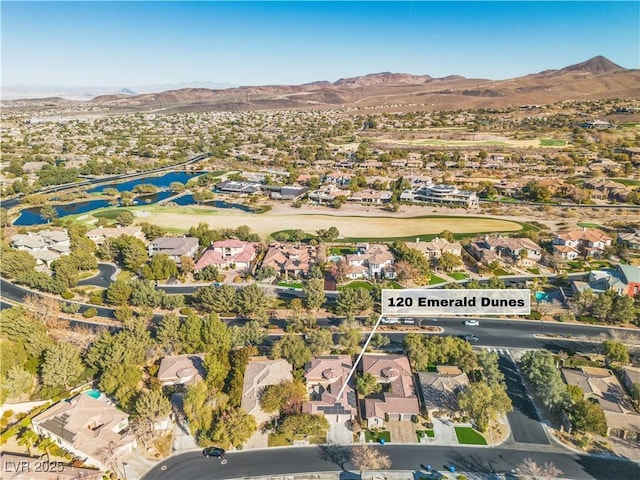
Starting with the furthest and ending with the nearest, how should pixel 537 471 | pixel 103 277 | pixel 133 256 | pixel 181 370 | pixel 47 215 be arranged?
pixel 47 215 < pixel 133 256 < pixel 103 277 < pixel 181 370 < pixel 537 471

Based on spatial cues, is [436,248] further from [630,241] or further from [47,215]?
[47,215]

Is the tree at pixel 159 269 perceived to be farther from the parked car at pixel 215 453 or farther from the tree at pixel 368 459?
the tree at pixel 368 459

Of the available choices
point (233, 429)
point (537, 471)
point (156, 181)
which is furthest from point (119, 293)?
point (156, 181)

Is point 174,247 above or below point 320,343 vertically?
above

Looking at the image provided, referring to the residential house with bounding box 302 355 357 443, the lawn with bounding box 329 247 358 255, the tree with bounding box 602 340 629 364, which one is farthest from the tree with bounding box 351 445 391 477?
the lawn with bounding box 329 247 358 255

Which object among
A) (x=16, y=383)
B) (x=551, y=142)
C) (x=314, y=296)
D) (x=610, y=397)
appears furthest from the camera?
(x=551, y=142)

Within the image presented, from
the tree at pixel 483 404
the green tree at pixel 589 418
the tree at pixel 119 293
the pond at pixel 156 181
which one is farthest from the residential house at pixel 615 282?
the pond at pixel 156 181

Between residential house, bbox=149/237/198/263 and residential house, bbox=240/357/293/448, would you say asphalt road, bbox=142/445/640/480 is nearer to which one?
residential house, bbox=240/357/293/448
